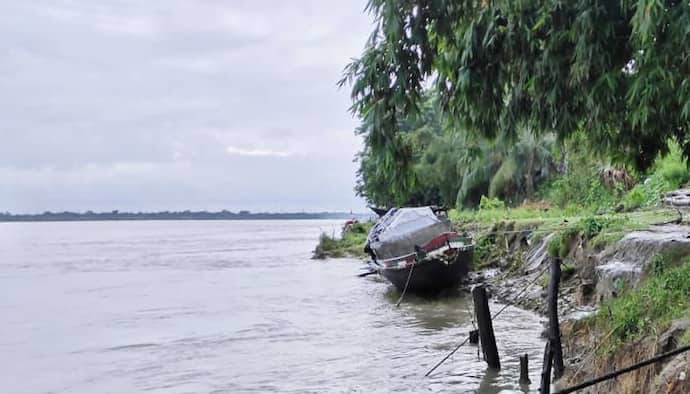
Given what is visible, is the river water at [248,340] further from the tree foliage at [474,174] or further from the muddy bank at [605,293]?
the tree foliage at [474,174]

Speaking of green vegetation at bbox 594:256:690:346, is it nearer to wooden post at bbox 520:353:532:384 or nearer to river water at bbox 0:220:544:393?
wooden post at bbox 520:353:532:384

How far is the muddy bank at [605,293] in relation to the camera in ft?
17.4

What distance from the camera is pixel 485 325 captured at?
330 inches

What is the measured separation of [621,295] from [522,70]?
4084 mm

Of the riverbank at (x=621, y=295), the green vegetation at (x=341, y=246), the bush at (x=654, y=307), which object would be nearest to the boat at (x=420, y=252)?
the riverbank at (x=621, y=295)

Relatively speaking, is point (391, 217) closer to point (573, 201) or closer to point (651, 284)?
point (573, 201)

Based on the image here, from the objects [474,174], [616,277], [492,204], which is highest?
[474,174]

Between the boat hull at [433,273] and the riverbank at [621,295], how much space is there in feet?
5.77

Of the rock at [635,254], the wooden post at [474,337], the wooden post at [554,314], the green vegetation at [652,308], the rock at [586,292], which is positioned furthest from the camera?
the rock at [586,292]

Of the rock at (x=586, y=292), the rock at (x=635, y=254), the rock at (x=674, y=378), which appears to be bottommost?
the rock at (x=586, y=292)

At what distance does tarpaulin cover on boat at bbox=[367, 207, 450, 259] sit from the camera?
64.8 feet

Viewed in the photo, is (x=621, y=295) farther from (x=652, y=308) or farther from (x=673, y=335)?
(x=673, y=335)

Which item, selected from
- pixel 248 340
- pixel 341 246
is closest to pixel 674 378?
pixel 248 340

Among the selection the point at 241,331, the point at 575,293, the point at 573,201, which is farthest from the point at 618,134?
the point at 573,201
